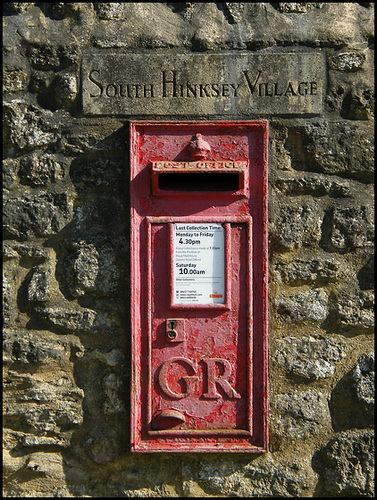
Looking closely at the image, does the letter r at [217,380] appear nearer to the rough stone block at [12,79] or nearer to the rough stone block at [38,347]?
the rough stone block at [38,347]

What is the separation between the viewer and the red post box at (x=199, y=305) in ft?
6.77

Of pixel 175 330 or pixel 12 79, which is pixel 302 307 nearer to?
pixel 175 330

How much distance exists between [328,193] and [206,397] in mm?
1137

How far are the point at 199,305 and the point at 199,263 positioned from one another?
0.64 feet

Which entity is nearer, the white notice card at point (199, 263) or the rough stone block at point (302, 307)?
the white notice card at point (199, 263)

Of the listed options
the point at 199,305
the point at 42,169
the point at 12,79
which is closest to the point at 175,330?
the point at 199,305

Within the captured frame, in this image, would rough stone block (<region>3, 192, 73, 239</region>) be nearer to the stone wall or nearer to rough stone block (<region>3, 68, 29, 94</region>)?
the stone wall

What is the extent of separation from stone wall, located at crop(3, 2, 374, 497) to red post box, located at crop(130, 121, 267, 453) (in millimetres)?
117

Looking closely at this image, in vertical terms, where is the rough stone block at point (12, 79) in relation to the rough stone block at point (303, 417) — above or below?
above

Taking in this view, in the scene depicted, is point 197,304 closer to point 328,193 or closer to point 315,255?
point 315,255

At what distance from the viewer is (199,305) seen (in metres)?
2.06

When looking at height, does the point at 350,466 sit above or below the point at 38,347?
below

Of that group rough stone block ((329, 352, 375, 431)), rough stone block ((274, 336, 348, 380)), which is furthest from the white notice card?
rough stone block ((329, 352, 375, 431))

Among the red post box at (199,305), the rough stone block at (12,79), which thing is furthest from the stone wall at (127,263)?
the red post box at (199,305)
